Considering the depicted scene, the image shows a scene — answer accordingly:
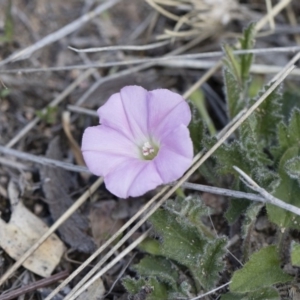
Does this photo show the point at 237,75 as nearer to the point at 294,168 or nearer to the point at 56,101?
the point at 294,168

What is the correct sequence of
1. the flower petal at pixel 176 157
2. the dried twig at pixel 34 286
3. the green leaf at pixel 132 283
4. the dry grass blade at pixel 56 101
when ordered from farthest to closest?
the dry grass blade at pixel 56 101, the dried twig at pixel 34 286, the green leaf at pixel 132 283, the flower petal at pixel 176 157

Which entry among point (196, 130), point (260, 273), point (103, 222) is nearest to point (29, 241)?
point (103, 222)

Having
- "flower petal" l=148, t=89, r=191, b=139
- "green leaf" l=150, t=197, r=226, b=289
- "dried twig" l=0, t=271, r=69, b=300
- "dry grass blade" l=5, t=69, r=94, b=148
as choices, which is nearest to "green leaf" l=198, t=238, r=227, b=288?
"green leaf" l=150, t=197, r=226, b=289

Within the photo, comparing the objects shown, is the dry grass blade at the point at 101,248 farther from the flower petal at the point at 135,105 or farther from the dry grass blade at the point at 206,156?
the flower petal at the point at 135,105

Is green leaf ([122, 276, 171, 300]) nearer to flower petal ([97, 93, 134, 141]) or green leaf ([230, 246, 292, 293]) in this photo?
green leaf ([230, 246, 292, 293])

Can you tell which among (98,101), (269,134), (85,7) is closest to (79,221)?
(98,101)

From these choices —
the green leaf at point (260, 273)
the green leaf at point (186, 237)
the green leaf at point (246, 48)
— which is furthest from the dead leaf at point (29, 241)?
the green leaf at point (246, 48)

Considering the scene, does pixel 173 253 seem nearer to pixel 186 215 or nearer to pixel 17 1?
pixel 186 215
